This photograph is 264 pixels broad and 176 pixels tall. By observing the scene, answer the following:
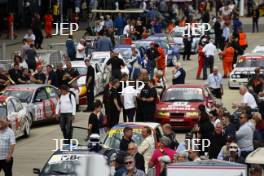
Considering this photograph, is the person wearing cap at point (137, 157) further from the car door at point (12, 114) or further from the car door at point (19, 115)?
the car door at point (19, 115)

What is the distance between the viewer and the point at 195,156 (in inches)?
712

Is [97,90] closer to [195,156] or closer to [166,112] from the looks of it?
[166,112]

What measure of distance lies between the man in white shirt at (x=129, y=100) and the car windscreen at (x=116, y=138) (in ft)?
17.8

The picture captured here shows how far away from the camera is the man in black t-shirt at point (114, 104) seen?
88.2ft

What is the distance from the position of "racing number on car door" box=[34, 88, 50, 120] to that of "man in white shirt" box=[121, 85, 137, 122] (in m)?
2.98

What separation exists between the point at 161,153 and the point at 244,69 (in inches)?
808

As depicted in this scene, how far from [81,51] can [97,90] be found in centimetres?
513

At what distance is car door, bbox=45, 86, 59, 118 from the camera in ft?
99.6

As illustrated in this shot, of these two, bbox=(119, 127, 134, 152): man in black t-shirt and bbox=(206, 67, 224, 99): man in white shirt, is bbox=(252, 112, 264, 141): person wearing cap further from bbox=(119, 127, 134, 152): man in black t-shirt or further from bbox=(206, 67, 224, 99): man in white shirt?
bbox=(206, 67, 224, 99): man in white shirt

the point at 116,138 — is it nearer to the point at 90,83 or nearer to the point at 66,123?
the point at 66,123

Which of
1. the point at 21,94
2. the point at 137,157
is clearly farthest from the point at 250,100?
the point at 137,157

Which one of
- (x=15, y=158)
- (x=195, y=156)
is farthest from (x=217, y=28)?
(x=195, y=156)

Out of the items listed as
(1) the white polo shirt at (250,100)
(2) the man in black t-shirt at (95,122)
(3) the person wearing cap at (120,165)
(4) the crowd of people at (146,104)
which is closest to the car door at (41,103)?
(4) the crowd of people at (146,104)

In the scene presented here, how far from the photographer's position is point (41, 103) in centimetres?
2995
